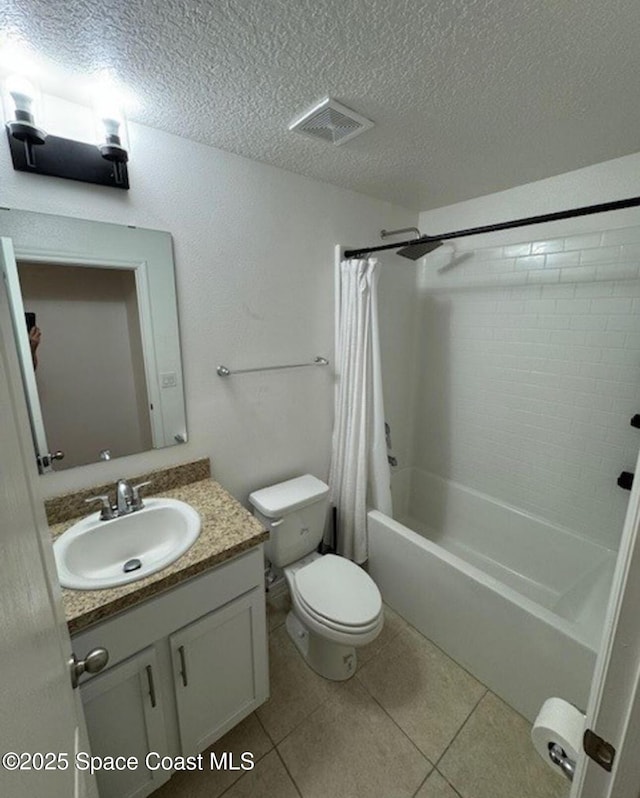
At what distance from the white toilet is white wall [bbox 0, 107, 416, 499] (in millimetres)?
229

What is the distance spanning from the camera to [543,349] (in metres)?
1.89

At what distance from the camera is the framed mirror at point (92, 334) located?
1134 millimetres

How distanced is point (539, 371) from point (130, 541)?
83.8 inches

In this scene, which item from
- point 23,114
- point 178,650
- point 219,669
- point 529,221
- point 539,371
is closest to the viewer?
point 23,114

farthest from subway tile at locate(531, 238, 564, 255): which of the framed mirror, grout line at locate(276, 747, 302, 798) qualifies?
grout line at locate(276, 747, 302, 798)

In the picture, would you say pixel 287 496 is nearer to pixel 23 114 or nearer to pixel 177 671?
pixel 177 671

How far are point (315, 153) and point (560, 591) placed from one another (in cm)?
253

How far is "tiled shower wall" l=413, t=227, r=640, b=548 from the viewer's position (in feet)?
5.45

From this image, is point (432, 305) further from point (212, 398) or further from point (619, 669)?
point (619, 669)

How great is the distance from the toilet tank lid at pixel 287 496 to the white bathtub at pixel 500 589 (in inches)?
16.6

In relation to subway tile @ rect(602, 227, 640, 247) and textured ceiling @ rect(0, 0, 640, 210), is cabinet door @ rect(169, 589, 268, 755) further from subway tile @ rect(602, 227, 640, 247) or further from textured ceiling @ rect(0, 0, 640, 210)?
subway tile @ rect(602, 227, 640, 247)

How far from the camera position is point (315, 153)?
148cm

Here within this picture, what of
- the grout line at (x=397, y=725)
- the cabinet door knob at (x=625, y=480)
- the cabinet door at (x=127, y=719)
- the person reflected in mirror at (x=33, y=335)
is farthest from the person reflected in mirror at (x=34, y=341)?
Answer: the cabinet door knob at (x=625, y=480)

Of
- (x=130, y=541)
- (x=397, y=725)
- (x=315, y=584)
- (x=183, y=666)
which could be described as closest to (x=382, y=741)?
(x=397, y=725)
